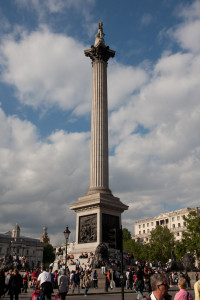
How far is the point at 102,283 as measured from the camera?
26.8 metres

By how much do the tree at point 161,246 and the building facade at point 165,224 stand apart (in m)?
17.9

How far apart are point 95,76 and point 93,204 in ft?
65.0

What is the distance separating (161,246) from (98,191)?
49020 mm

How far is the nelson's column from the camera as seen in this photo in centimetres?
3553

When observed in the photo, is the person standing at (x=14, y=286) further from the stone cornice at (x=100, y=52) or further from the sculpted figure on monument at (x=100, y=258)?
the stone cornice at (x=100, y=52)

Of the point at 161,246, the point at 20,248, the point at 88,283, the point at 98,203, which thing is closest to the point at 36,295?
the point at 88,283

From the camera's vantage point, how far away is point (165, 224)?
359 feet

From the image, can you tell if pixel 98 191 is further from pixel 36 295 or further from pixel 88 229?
pixel 36 295

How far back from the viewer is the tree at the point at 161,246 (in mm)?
78906

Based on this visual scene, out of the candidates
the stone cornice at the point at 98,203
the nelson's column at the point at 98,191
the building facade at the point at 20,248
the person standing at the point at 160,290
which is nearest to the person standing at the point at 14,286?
the person standing at the point at 160,290

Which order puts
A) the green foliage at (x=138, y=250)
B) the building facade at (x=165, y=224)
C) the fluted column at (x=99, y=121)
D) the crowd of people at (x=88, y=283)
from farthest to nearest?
the building facade at (x=165, y=224), the green foliage at (x=138, y=250), the fluted column at (x=99, y=121), the crowd of people at (x=88, y=283)

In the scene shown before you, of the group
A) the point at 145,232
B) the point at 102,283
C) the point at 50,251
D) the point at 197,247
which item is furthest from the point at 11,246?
the point at 102,283

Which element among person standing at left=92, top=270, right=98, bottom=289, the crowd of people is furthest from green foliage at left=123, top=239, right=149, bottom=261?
person standing at left=92, top=270, right=98, bottom=289

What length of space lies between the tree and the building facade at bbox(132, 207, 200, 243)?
17.9m
